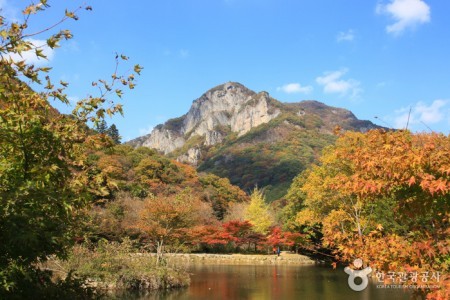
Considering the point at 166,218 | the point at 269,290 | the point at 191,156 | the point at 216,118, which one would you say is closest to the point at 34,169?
the point at 269,290

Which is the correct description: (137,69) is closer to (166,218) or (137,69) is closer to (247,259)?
(166,218)

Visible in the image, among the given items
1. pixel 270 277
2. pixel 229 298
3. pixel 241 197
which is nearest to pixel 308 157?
pixel 241 197

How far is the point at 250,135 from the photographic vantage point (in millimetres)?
111188

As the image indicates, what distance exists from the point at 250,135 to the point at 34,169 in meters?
108

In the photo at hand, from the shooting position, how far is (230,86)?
497 ft

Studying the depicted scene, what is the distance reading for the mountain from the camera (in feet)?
255

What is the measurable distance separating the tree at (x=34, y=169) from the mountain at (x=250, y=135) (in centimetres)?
4581

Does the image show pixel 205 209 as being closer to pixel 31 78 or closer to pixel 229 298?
pixel 229 298

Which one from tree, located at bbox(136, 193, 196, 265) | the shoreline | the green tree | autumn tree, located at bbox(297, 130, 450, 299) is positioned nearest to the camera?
autumn tree, located at bbox(297, 130, 450, 299)

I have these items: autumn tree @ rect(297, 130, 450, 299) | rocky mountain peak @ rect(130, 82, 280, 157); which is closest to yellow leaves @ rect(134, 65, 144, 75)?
autumn tree @ rect(297, 130, 450, 299)

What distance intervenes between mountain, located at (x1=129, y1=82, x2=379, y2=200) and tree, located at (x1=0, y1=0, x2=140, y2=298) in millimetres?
45807

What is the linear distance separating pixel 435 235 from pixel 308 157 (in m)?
76.4

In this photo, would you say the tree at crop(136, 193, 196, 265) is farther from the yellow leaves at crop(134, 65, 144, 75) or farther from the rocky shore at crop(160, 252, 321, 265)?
the yellow leaves at crop(134, 65, 144, 75)

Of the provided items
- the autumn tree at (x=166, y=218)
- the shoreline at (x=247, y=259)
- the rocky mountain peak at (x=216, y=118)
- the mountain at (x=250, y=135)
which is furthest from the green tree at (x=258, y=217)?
the rocky mountain peak at (x=216, y=118)
